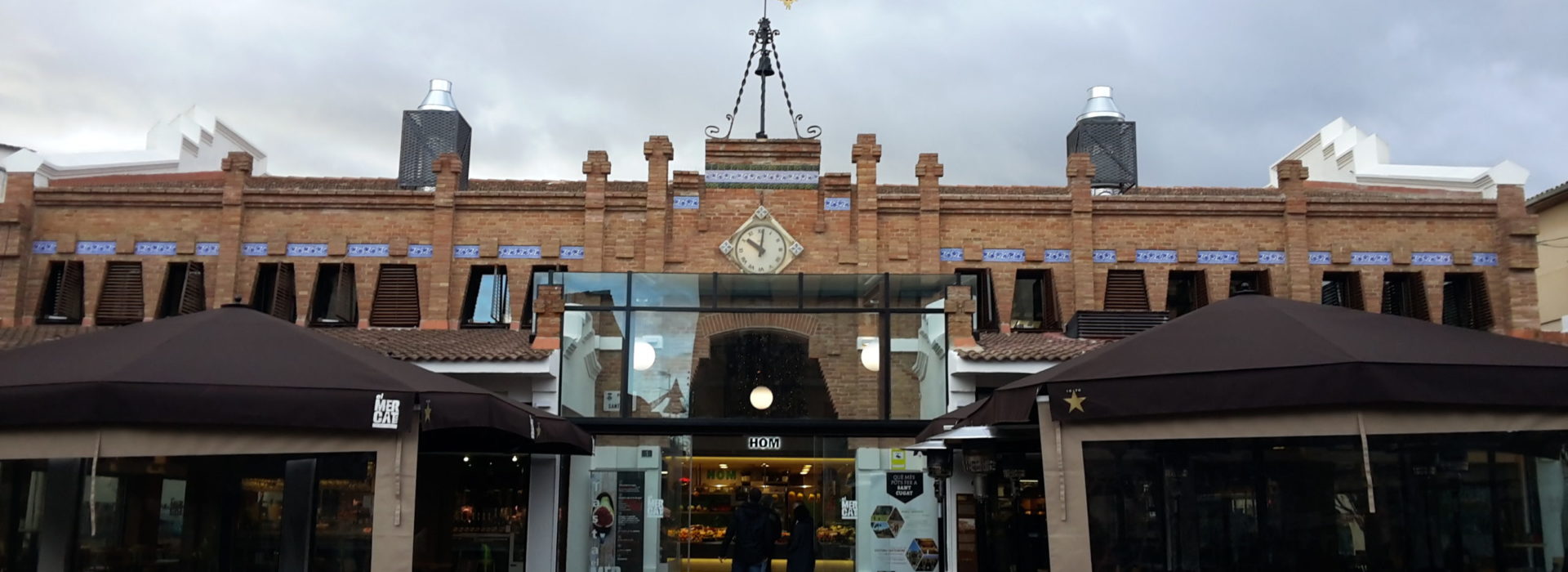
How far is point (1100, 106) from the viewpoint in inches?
879

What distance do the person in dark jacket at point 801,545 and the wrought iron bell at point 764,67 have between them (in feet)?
27.4

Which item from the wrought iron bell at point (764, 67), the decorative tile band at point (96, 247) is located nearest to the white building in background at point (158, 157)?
the decorative tile band at point (96, 247)

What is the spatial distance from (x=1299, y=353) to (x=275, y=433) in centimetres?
556

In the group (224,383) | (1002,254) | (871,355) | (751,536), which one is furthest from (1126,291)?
(224,383)

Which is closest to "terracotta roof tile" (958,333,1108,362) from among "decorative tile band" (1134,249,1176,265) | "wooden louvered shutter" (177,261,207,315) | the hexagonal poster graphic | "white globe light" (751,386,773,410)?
the hexagonal poster graphic

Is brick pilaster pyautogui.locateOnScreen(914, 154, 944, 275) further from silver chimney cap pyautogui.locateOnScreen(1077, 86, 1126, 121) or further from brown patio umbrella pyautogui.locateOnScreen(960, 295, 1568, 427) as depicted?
brown patio umbrella pyautogui.locateOnScreen(960, 295, 1568, 427)

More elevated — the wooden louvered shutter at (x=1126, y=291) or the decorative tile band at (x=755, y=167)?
the decorative tile band at (x=755, y=167)

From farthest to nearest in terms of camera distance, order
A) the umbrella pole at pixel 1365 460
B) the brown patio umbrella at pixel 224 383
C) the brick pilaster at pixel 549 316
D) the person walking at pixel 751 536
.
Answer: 1. the brick pilaster at pixel 549 316
2. the person walking at pixel 751 536
3. the brown patio umbrella at pixel 224 383
4. the umbrella pole at pixel 1365 460

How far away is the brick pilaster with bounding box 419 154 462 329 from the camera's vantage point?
61.7 ft

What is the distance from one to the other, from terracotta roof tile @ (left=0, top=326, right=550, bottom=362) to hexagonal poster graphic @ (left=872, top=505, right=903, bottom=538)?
4.52 m

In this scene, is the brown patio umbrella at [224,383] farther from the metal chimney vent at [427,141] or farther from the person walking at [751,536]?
the metal chimney vent at [427,141]

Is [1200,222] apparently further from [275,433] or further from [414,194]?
[275,433]

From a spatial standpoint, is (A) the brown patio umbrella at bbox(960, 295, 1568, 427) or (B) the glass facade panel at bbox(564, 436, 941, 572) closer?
(A) the brown patio umbrella at bbox(960, 295, 1568, 427)

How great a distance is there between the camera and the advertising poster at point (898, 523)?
14.9 metres
